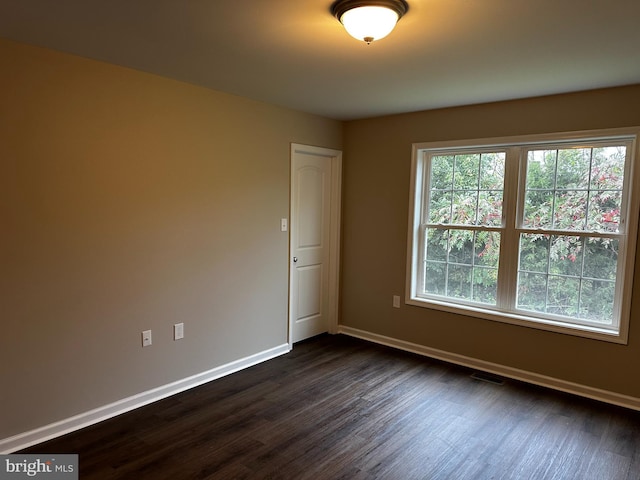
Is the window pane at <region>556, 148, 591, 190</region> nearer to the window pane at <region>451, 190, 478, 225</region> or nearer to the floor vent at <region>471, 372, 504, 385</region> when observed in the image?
the window pane at <region>451, 190, 478, 225</region>

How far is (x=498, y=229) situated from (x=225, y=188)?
2380 mm

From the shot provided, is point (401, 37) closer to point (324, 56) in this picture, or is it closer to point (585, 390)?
point (324, 56)

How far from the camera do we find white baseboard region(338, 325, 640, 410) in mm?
3086

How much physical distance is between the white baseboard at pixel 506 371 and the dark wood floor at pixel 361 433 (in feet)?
0.33

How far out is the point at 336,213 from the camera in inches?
178

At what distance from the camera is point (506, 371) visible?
3561 millimetres

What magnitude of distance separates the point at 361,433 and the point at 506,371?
1630 mm

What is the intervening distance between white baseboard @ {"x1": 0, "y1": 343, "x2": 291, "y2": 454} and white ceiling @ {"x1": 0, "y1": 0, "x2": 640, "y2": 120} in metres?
2.25

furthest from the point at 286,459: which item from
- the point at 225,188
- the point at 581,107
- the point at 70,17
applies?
the point at 581,107

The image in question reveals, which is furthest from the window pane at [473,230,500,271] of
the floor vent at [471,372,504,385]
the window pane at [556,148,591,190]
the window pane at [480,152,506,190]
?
the floor vent at [471,372,504,385]

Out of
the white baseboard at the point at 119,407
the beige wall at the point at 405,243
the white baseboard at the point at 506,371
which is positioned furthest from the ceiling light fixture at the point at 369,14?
the white baseboard at the point at 506,371

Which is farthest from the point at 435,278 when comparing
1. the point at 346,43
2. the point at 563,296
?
the point at 346,43

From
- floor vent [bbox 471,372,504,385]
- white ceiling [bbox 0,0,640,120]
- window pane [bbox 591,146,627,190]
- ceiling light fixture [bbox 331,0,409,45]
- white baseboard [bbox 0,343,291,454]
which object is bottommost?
floor vent [bbox 471,372,504,385]

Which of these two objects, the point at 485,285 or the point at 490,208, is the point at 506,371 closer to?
the point at 485,285
